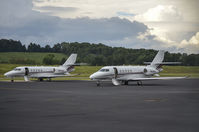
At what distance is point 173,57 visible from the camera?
105 meters

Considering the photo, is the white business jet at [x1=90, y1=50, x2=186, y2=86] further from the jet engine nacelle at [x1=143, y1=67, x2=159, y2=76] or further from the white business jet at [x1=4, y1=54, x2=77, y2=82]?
the white business jet at [x1=4, y1=54, x2=77, y2=82]

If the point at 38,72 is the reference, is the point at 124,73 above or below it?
below

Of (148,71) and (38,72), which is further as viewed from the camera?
(38,72)

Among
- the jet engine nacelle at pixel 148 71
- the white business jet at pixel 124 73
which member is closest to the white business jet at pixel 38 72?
the white business jet at pixel 124 73

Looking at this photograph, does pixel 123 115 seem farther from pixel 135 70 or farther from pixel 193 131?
pixel 135 70

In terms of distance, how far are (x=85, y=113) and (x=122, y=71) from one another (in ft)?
110

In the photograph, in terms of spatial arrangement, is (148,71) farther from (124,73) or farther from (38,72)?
(38,72)

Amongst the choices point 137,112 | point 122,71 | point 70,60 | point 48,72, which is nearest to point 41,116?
point 137,112

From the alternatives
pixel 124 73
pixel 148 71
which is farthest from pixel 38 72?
pixel 148 71

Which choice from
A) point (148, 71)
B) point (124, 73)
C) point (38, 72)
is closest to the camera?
point (124, 73)

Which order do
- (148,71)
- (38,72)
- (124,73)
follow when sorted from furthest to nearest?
(38,72) → (148,71) → (124,73)

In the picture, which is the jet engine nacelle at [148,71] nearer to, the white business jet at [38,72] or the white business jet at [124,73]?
the white business jet at [124,73]

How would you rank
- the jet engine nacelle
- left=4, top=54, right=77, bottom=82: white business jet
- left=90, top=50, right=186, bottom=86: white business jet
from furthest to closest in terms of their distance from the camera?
left=4, top=54, right=77, bottom=82: white business jet < the jet engine nacelle < left=90, top=50, right=186, bottom=86: white business jet

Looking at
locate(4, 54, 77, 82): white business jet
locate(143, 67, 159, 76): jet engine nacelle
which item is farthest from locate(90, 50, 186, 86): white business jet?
locate(4, 54, 77, 82): white business jet
